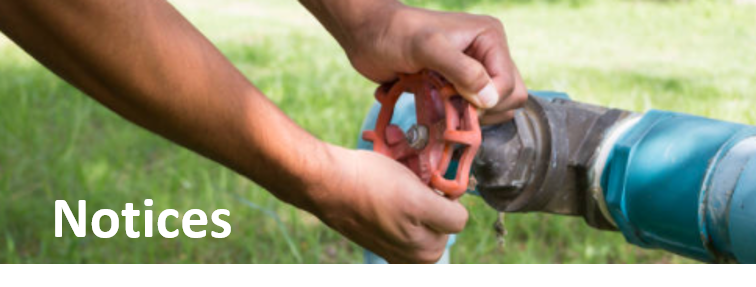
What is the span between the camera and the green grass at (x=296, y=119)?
199 centimetres

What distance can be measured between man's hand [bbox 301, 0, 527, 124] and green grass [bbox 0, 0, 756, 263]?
60 centimetres

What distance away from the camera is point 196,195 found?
226cm

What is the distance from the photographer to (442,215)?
117 cm

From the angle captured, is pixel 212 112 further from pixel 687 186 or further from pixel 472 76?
pixel 687 186

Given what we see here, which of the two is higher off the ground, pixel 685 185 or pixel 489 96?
pixel 489 96

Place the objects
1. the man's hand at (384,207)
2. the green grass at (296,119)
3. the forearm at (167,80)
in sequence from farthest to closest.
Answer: the green grass at (296,119)
the man's hand at (384,207)
the forearm at (167,80)

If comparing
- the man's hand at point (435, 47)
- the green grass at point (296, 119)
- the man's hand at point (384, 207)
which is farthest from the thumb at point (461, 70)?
the green grass at point (296, 119)

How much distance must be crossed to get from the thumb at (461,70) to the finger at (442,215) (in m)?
0.14

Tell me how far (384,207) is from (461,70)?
20 cm

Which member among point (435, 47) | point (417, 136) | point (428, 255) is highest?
point (435, 47)

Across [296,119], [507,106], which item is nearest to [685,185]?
[507,106]

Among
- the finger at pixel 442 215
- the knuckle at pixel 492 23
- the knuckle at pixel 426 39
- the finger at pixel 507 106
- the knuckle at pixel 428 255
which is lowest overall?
the knuckle at pixel 428 255

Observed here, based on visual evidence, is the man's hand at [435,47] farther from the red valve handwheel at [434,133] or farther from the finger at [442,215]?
the finger at [442,215]
